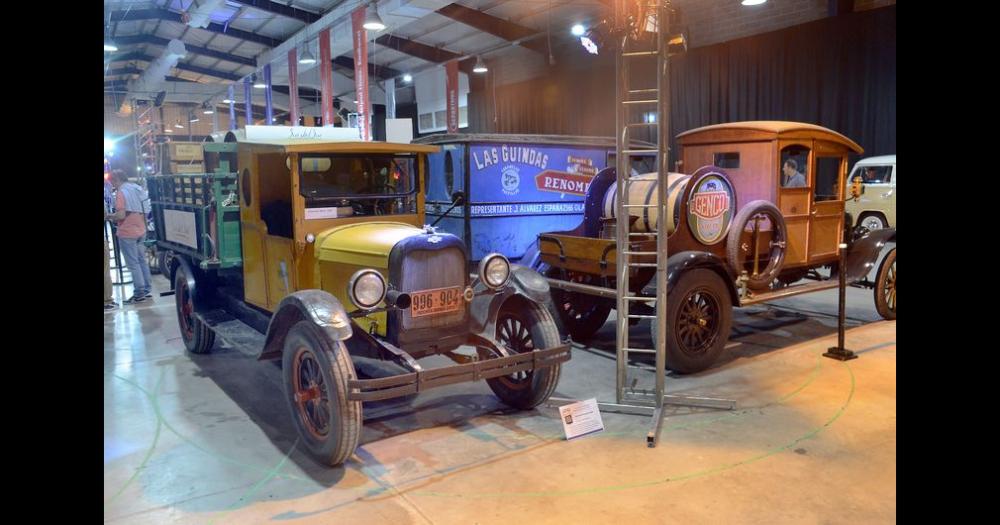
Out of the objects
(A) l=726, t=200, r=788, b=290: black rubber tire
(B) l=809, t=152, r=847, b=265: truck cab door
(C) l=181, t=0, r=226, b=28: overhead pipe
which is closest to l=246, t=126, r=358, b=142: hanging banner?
(A) l=726, t=200, r=788, b=290: black rubber tire

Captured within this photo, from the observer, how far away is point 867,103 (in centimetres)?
1162

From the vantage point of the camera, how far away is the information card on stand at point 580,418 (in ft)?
13.7

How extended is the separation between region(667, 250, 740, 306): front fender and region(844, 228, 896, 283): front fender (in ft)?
6.58

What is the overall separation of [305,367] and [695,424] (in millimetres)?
2437

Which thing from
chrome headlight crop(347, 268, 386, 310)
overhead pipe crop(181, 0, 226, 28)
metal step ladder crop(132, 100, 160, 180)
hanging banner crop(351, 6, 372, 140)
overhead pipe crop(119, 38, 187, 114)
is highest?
overhead pipe crop(119, 38, 187, 114)

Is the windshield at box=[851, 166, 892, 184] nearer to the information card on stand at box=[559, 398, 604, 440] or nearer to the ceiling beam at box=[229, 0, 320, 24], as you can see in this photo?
the information card on stand at box=[559, 398, 604, 440]

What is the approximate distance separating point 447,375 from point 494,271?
839mm

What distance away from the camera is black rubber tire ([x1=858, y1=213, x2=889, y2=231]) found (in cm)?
1319

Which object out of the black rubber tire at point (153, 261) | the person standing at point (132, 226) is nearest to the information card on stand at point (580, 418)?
the person standing at point (132, 226)

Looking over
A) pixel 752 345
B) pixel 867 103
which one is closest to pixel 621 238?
pixel 752 345

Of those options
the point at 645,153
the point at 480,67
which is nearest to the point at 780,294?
the point at 645,153

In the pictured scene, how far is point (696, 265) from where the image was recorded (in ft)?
17.7

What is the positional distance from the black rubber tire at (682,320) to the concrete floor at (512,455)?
0.14 m

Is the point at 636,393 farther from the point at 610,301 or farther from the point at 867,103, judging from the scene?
the point at 867,103
